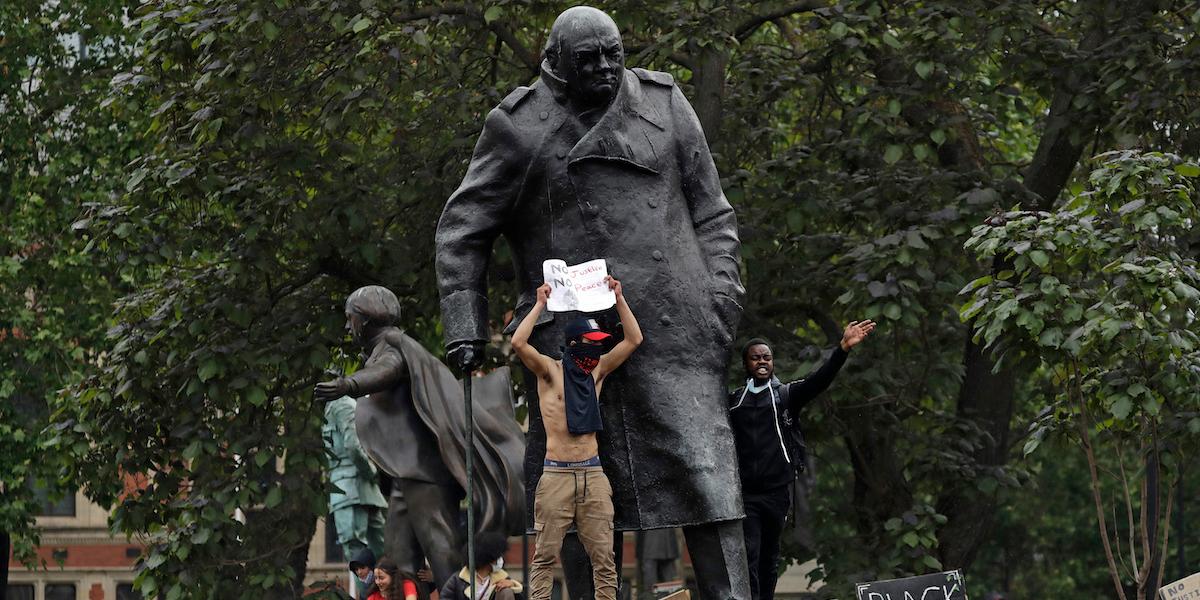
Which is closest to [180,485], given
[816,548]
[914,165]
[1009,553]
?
[816,548]

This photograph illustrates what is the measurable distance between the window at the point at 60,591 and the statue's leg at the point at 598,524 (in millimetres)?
38832

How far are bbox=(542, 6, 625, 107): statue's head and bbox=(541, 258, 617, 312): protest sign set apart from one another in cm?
66

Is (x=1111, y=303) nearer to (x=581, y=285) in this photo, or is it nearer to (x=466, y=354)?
(x=581, y=285)

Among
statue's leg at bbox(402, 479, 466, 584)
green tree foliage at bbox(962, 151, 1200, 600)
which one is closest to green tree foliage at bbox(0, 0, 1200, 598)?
green tree foliage at bbox(962, 151, 1200, 600)

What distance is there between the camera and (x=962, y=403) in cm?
1720

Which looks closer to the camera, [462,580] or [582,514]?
[582,514]

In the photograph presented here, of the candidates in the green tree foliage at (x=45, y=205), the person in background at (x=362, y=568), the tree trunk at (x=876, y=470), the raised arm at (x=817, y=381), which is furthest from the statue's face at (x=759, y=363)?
the green tree foliage at (x=45, y=205)

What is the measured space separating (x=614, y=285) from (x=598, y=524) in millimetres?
864

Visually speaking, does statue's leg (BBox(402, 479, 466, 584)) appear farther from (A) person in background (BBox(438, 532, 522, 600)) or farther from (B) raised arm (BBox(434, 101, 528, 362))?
(B) raised arm (BBox(434, 101, 528, 362))

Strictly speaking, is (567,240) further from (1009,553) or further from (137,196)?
(1009,553)

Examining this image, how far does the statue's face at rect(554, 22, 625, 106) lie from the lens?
24.6 feet

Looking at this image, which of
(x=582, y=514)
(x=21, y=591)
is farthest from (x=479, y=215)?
(x=21, y=591)

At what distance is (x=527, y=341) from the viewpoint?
756 cm

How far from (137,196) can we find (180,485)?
8.09ft
